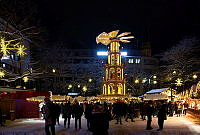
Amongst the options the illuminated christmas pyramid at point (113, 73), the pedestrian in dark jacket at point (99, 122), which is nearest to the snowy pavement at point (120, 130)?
the pedestrian in dark jacket at point (99, 122)

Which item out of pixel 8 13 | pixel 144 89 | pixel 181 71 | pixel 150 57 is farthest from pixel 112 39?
pixel 150 57

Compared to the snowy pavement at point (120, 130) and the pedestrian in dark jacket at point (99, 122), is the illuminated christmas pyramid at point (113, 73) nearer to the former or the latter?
the snowy pavement at point (120, 130)

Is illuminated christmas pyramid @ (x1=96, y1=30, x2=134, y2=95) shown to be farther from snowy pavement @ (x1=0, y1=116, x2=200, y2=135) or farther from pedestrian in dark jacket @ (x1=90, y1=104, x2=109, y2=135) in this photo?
pedestrian in dark jacket @ (x1=90, y1=104, x2=109, y2=135)

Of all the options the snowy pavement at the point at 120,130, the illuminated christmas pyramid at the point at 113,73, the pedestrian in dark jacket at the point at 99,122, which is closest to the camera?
the pedestrian in dark jacket at the point at 99,122

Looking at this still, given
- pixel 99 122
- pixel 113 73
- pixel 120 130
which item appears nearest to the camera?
A: pixel 99 122

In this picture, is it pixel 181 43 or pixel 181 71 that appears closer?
pixel 181 71

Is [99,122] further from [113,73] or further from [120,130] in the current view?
[113,73]

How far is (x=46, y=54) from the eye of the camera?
180ft

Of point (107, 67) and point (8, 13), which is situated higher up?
point (8, 13)

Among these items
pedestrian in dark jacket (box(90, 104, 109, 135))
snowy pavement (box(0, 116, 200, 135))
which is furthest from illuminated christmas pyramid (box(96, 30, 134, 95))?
pedestrian in dark jacket (box(90, 104, 109, 135))

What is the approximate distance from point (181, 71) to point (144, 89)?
3038cm

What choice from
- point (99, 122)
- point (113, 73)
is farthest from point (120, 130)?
point (113, 73)

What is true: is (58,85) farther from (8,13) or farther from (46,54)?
(8,13)

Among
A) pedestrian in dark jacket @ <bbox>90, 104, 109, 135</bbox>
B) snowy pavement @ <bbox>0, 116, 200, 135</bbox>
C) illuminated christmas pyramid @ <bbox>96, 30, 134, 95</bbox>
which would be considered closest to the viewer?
pedestrian in dark jacket @ <bbox>90, 104, 109, 135</bbox>
